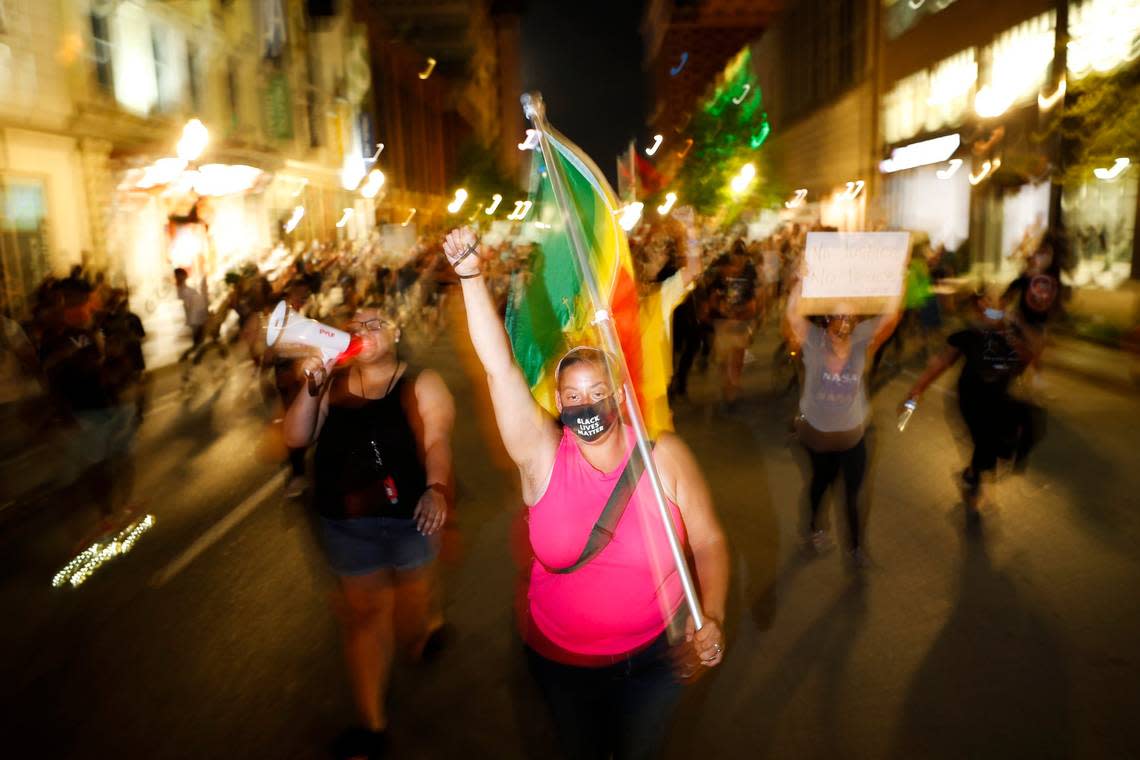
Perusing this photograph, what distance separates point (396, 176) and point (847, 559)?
152ft

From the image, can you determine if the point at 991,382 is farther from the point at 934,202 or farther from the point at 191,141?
the point at 934,202

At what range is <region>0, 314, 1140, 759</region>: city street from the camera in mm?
3891

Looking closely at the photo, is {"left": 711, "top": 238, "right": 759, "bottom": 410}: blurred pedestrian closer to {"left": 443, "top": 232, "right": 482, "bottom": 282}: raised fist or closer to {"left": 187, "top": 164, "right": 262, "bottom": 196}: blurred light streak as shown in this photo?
{"left": 443, "top": 232, "right": 482, "bottom": 282}: raised fist

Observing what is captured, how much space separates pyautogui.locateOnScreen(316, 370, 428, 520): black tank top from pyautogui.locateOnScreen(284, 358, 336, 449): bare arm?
4 cm

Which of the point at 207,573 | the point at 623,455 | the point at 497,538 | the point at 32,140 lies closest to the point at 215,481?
the point at 207,573

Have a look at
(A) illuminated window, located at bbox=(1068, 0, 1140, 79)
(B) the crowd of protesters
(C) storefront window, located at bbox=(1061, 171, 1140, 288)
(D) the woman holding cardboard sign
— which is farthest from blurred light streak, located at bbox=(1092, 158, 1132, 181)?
(D) the woman holding cardboard sign

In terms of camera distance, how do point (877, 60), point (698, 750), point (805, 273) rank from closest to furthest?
point (698, 750)
point (805, 273)
point (877, 60)

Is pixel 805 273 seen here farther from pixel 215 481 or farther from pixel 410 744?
pixel 215 481

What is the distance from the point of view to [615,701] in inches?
109

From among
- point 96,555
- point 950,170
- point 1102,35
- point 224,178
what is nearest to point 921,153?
point 950,170

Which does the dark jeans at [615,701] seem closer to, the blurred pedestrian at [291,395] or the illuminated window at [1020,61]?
the blurred pedestrian at [291,395]

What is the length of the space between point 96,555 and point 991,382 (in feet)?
Result: 19.9

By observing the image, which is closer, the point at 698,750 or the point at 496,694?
the point at 698,750

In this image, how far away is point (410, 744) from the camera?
3.84m
